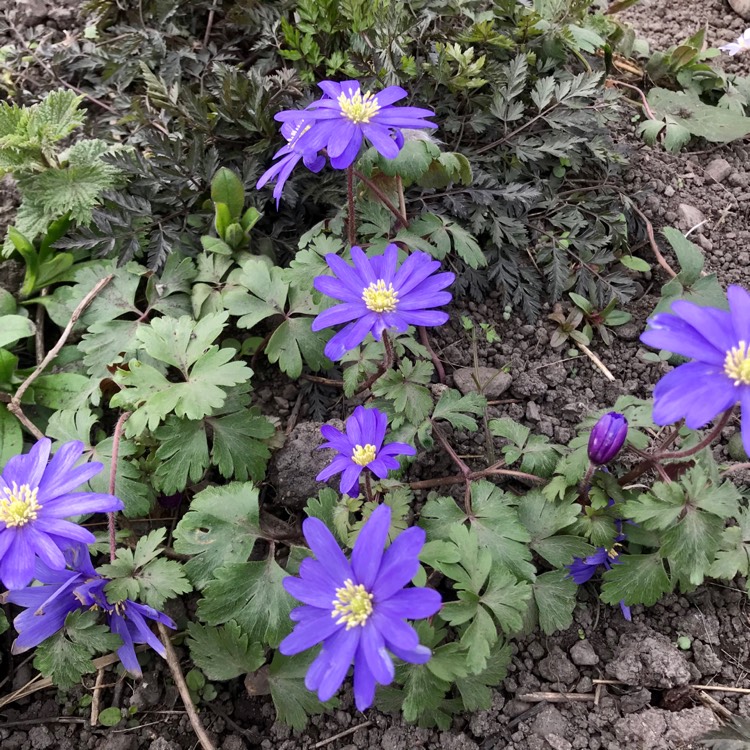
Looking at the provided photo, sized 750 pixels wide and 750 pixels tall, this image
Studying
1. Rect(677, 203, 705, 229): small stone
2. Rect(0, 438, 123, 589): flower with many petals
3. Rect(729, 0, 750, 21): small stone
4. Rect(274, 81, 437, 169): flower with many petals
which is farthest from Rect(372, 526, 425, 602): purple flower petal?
Rect(729, 0, 750, 21): small stone

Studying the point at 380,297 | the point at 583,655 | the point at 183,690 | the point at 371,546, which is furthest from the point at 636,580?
the point at 183,690

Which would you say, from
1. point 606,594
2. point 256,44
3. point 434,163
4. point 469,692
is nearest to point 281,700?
point 469,692

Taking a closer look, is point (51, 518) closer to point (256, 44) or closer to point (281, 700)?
point (281, 700)

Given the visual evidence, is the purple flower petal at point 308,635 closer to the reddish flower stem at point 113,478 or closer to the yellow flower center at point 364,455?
the yellow flower center at point 364,455

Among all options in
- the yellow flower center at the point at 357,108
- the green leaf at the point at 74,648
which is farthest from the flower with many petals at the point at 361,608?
the yellow flower center at the point at 357,108

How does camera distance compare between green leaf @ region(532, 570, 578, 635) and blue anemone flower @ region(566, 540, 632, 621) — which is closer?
green leaf @ region(532, 570, 578, 635)

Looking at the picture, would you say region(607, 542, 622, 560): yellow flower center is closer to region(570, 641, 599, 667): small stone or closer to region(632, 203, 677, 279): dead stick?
region(570, 641, 599, 667): small stone

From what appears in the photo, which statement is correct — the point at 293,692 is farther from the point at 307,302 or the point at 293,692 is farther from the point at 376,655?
the point at 307,302
